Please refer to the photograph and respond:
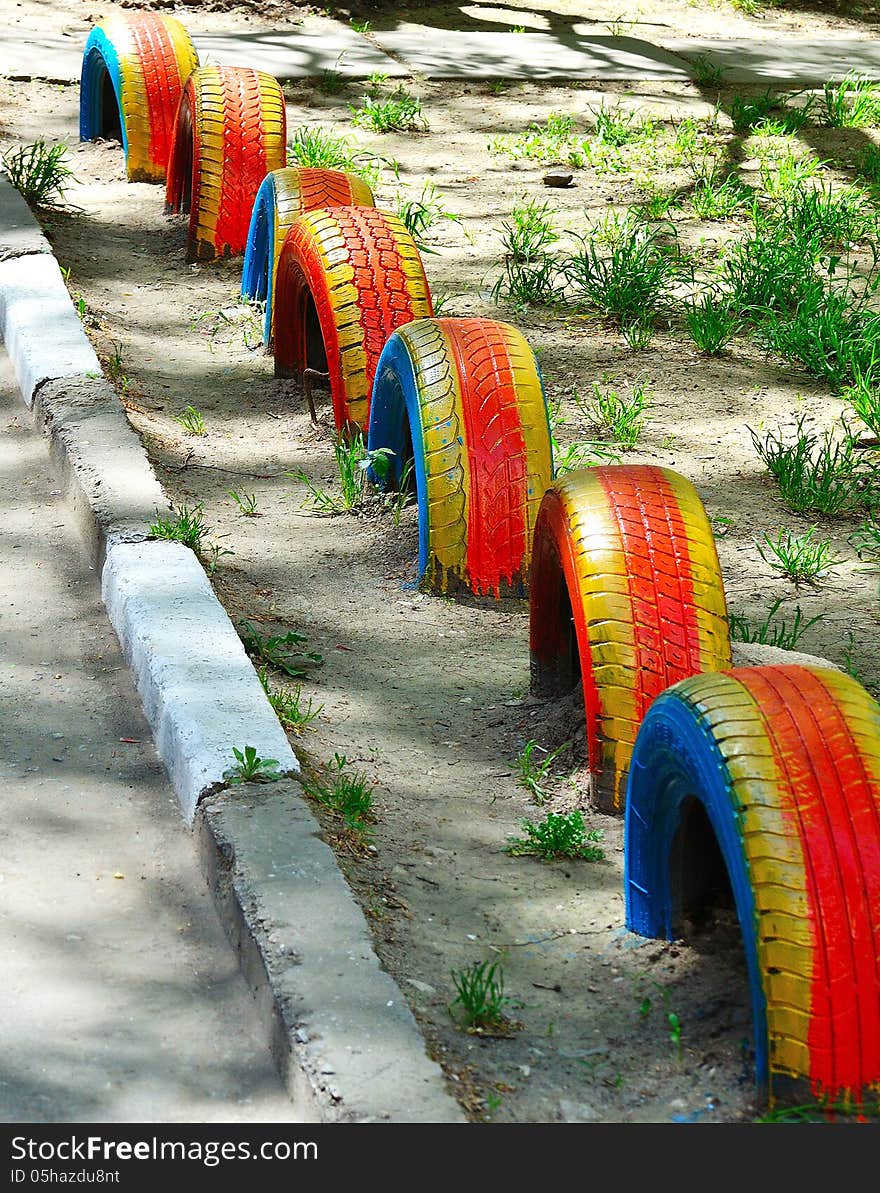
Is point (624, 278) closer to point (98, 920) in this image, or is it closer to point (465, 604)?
point (465, 604)

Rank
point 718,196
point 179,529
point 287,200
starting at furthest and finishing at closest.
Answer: point 718,196 < point 287,200 < point 179,529

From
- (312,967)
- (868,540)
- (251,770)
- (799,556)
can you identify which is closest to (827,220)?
(868,540)

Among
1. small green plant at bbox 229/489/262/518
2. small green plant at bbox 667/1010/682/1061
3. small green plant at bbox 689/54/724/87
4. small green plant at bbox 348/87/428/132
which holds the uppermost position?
small green plant at bbox 689/54/724/87

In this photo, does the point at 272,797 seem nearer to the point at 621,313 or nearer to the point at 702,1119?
the point at 702,1119

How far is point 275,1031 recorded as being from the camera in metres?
2.49

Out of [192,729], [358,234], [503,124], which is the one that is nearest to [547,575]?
[192,729]

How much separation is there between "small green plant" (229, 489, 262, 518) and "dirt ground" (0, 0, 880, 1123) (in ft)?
0.10

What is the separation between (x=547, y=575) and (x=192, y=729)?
3.05 ft

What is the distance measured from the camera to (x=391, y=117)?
842 centimetres

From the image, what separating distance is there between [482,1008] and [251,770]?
707 mm

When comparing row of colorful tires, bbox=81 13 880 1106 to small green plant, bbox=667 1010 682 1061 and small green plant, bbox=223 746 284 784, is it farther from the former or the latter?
small green plant, bbox=223 746 284 784

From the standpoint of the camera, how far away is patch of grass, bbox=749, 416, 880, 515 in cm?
482

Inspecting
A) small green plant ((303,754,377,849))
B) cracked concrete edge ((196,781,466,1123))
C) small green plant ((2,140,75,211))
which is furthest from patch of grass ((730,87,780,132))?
cracked concrete edge ((196,781,466,1123))

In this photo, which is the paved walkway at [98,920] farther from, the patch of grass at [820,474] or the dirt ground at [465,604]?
the patch of grass at [820,474]
